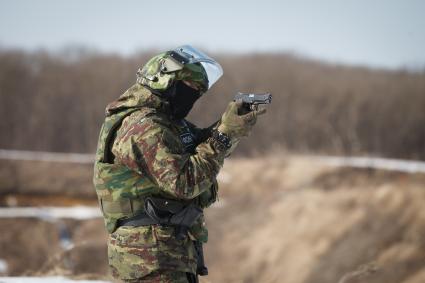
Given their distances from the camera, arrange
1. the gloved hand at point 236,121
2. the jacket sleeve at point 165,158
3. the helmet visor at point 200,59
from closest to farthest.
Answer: the jacket sleeve at point 165,158 → the gloved hand at point 236,121 → the helmet visor at point 200,59

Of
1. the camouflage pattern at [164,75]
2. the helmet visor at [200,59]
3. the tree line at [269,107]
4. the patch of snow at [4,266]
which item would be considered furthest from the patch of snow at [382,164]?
the camouflage pattern at [164,75]

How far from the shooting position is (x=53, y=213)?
63.8 feet

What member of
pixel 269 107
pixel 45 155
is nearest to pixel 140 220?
pixel 269 107

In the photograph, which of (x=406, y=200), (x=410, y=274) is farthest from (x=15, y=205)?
(x=410, y=274)

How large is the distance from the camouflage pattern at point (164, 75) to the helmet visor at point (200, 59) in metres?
0.03

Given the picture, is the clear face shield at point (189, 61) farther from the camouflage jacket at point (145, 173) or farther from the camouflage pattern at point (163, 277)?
the camouflage pattern at point (163, 277)

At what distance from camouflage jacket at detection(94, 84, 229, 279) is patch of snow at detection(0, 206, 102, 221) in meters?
15.6

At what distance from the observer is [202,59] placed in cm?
310

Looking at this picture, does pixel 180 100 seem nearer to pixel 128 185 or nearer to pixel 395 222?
pixel 128 185

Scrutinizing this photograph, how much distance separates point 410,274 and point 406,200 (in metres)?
3.42

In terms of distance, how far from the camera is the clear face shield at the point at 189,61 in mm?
2996

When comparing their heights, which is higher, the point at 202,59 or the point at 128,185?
the point at 202,59

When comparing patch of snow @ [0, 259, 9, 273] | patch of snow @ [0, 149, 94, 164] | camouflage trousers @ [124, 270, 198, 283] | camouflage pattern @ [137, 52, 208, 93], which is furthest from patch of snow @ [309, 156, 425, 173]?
patch of snow @ [0, 149, 94, 164]

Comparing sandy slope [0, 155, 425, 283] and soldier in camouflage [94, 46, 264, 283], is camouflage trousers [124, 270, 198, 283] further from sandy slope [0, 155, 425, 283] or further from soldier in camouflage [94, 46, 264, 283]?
sandy slope [0, 155, 425, 283]
